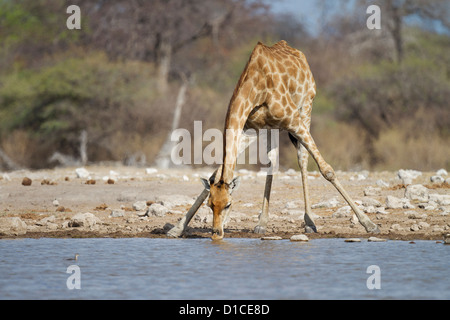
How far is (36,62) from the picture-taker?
90.5ft

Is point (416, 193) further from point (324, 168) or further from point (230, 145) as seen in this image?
point (230, 145)

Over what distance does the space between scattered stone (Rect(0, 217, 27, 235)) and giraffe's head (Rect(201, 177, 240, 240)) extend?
2.92m

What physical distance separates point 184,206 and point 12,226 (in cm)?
281

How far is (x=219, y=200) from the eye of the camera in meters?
8.45

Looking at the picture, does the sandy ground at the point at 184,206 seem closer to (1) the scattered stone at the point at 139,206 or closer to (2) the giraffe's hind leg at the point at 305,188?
(1) the scattered stone at the point at 139,206

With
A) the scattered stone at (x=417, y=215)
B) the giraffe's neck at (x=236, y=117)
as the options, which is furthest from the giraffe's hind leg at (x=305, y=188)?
the scattered stone at (x=417, y=215)

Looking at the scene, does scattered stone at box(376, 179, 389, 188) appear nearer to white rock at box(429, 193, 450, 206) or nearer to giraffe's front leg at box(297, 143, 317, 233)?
white rock at box(429, 193, 450, 206)

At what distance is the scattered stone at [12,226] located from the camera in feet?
32.9

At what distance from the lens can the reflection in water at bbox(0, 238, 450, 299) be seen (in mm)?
6785

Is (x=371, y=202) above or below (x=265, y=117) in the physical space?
below

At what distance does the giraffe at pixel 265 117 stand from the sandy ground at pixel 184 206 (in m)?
0.65

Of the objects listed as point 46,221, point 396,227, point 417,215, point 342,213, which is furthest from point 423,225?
point 46,221
